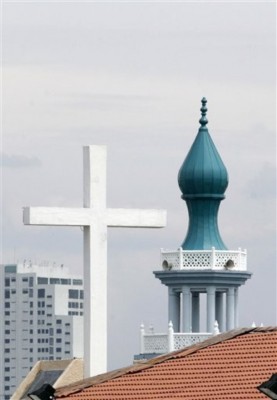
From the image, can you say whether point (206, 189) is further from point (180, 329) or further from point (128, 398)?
point (128, 398)

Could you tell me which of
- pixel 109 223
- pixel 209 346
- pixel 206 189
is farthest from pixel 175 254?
pixel 209 346

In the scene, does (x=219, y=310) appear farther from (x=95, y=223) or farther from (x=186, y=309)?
(x=95, y=223)

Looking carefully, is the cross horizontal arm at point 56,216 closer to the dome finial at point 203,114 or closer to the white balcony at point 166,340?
the white balcony at point 166,340

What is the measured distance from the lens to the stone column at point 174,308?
73875 mm

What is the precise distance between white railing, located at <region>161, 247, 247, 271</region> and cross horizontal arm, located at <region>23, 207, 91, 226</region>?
38964mm

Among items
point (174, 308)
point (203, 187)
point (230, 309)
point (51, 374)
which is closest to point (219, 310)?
point (230, 309)

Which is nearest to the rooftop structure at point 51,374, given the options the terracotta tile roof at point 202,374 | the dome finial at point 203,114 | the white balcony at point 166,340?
the white balcony at point 166,340

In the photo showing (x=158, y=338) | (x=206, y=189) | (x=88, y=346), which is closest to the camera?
(x=88, y=346)

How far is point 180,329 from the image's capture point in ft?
242

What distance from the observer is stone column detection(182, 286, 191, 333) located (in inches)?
2896

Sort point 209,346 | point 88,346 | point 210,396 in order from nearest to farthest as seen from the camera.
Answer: point 210,396
point 209,346
point 88,346

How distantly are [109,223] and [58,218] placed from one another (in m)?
0.79

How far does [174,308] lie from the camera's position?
245 feet

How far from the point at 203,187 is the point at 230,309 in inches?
163
